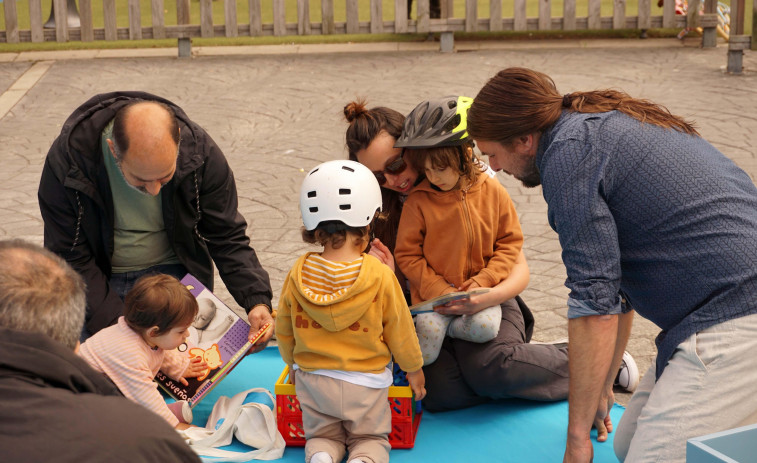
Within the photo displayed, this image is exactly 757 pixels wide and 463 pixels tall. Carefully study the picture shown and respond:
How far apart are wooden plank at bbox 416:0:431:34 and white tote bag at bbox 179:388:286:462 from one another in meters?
8.57

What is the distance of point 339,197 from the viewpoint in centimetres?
342

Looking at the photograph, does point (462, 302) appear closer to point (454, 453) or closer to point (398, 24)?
point (454, 453)

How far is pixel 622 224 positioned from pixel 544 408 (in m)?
1.40

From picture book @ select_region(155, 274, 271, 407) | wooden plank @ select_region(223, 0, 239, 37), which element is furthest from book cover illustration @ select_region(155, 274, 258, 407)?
wooden plank @ select_region(223, 0, 239, 37)

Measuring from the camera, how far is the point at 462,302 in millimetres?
3779

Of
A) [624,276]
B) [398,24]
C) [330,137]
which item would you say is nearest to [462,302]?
[624,276]

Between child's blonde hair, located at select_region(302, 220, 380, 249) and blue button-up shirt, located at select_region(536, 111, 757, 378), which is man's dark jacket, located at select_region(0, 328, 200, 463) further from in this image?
child's blonde hair, located at select_region(302, 220, 380, 249)

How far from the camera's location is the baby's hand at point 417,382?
3.63 metres

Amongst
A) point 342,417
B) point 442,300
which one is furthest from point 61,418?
point 442,300

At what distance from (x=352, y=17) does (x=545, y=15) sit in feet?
8.03

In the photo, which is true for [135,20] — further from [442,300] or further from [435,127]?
[442,300]

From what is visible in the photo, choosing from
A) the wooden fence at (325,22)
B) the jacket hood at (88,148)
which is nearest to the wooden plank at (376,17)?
the wooden fence at (325,22)

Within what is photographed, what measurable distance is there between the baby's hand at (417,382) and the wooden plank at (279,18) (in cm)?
889

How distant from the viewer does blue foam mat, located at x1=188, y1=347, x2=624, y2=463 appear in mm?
3664
